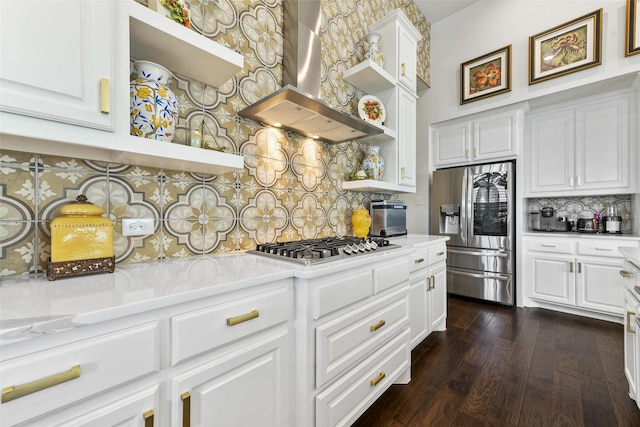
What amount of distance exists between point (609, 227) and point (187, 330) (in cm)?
399

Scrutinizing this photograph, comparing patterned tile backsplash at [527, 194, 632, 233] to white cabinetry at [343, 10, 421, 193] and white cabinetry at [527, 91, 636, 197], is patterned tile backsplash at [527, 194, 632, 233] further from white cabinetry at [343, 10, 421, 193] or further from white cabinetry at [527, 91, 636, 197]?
white cabinetry at [343, 10, 421, 193]

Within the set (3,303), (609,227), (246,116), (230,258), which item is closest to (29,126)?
(3,303)

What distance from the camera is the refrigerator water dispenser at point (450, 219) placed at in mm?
3326

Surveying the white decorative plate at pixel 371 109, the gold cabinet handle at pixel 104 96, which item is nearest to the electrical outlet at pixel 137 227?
the gold cabinet handle at pixel 104 96

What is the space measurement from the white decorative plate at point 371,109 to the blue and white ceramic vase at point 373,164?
258 mm

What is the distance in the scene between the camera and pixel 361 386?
1297 millimetres

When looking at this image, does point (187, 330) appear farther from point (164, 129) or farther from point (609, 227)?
point (609, 227)

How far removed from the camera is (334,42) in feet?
6.98

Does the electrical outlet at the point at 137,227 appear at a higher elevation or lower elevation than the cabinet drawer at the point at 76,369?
higher

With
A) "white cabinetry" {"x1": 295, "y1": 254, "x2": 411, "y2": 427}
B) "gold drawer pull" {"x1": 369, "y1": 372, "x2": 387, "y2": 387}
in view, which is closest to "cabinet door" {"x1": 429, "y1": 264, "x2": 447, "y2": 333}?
"white cabinetry" {"x1": 295, "y1": 254, "x2": 411, "y2": 427}

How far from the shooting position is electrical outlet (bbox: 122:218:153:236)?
3.59 feet

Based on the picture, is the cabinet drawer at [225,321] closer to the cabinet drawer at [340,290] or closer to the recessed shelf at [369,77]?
the cabinet drawer at [340,290]

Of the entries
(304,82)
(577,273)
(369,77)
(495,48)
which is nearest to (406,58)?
(369,77)

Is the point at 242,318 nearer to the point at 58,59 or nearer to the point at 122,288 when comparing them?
the point at 122,288
